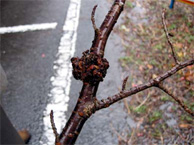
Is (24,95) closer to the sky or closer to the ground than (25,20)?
closer to the ground

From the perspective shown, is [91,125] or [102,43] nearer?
[102,43]

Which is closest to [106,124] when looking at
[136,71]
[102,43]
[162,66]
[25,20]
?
[136,71]

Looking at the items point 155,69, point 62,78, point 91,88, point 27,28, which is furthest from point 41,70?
point 91,88

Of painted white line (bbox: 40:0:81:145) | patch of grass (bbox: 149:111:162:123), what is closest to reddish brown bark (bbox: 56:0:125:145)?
painted white line (bbox: 40:0:81:145)

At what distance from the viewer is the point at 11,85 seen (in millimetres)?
2646

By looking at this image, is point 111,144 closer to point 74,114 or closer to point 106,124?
point 106,124

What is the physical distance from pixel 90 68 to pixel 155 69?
238cm

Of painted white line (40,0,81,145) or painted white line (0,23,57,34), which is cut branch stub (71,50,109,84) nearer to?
painted white line (40,0,81,145)

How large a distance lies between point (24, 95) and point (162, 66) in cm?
182

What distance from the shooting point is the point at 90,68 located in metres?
0.64

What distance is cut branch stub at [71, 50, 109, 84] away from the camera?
0.64 m

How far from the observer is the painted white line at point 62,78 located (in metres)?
2.32

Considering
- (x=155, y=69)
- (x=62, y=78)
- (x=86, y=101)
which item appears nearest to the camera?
(x=86, y=101)

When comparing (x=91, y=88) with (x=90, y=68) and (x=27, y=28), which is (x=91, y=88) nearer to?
(x=90, y=68)
